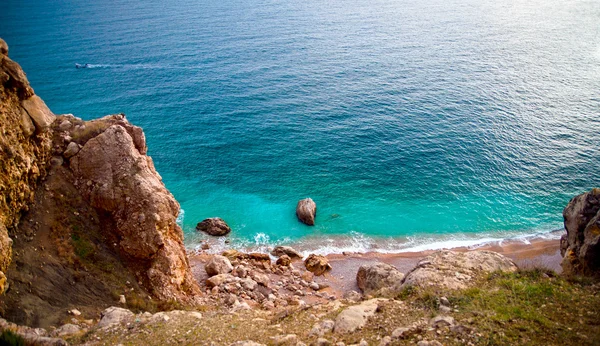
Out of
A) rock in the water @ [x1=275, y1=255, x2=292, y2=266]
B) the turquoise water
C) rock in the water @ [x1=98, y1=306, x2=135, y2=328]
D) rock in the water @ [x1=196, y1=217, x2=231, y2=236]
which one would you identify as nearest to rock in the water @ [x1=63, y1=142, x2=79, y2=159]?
rock in the water @ [x1=98, y1=306, x2=135, y2=328]

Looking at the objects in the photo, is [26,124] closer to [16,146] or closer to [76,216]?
[16,146]

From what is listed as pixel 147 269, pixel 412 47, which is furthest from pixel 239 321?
pixel 412 47

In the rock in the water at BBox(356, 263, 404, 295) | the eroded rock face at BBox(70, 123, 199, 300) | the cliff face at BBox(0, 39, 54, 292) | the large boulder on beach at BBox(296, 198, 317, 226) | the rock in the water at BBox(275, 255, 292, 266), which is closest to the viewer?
the cliff face at BBox(0, 39, 54, 292)

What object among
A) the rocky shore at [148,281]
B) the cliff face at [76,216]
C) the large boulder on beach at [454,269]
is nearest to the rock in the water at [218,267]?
the rocky shore at [148,281]

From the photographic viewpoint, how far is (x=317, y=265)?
43.8 metres

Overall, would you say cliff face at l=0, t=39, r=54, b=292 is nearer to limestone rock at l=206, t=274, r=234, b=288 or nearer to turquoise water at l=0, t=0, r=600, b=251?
limestone rock at l=206, t=274, r=234, b=288

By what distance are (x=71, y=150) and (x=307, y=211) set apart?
30614mm

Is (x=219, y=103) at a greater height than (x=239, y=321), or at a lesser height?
greater

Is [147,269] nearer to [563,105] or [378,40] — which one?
[563,105]

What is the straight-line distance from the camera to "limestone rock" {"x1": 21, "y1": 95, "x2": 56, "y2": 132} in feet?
88.2

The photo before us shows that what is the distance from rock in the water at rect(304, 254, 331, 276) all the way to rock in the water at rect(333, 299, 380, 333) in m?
22.4

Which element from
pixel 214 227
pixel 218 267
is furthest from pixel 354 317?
pixel 214 227

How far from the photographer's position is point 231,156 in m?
64.4

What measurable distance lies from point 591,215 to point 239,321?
27.9 metres
